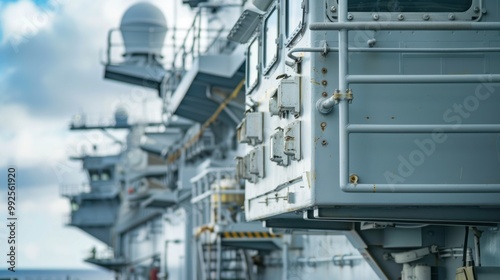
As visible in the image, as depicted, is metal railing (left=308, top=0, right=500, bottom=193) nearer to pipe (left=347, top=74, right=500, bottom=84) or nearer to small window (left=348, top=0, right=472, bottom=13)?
pipe (left=347, top=74, right=500, bottom=84)

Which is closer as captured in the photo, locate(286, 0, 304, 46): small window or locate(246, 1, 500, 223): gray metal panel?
locate(246, 1, 500, 223): gray metal panel

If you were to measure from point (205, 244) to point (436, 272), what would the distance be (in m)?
10.4

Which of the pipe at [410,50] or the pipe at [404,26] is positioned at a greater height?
the pipe at [404,26]

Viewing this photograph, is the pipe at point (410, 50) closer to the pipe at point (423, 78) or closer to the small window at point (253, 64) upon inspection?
the pipe at point (423, 78)

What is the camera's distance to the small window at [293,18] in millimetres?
7637

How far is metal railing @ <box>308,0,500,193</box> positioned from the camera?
21.7 feet

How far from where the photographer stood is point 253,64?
33.8 ft

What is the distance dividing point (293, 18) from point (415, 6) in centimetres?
118

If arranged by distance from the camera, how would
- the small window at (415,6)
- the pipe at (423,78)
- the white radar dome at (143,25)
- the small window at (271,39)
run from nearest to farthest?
the pipe at (423,78) → the small window at (415,6) → the small window at (271,39) → the white radar dome at (143,25)

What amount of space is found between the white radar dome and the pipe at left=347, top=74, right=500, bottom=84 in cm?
2853

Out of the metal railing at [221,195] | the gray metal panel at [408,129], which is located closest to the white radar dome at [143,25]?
the metal railing at [221,195]

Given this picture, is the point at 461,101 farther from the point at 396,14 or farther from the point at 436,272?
the point at 436,272

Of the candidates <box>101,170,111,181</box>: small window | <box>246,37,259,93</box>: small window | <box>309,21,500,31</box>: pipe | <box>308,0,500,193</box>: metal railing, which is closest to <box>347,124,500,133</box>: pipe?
<box>308,0,500,193</box>: metal railing

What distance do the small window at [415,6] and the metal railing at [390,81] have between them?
1.12ft
